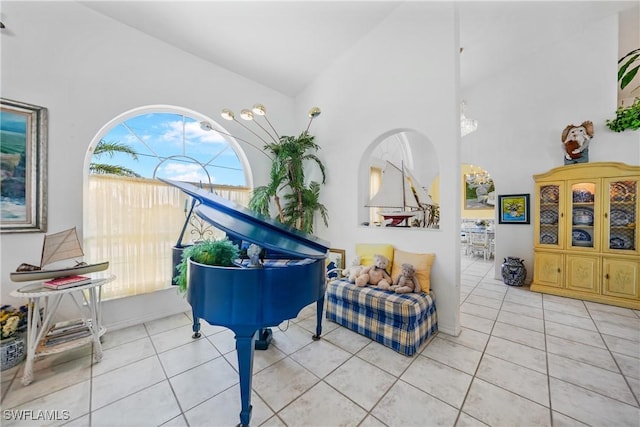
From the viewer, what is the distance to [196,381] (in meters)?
1.88

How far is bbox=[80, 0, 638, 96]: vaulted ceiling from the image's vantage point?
106 inches

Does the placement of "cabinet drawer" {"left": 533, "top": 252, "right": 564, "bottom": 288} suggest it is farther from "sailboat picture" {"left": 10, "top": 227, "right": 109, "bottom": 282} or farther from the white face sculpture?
"sailboat picture" {"left": 10, "top": 227, "right": 109, "bottom": 282}

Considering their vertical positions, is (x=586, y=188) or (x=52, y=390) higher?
(x=586, y=188)

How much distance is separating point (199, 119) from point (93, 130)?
1279 mm

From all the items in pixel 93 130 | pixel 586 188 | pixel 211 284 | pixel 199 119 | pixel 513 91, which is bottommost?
pixel 211 284

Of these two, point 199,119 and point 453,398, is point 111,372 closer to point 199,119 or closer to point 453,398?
point 453,398

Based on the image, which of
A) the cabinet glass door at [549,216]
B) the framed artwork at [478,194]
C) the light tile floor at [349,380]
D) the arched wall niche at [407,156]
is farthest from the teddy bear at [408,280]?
the framed artwork at [478,194]

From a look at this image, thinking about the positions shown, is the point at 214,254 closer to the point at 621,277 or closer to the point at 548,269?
the point at 548,269

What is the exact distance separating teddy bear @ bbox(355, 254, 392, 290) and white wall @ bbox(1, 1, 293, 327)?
2.59 metres

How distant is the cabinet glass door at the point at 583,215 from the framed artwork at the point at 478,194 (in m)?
3.19

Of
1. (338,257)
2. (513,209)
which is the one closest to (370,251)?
(338,257)

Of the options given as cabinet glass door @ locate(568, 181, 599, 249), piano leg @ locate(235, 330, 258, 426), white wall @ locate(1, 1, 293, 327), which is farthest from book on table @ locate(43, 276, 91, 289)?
cabinet glass door @ locate(568, 181, 599, 249)

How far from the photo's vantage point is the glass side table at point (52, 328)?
185 centimetres

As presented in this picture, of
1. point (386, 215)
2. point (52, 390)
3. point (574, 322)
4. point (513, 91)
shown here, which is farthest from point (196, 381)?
point (513, 91)
